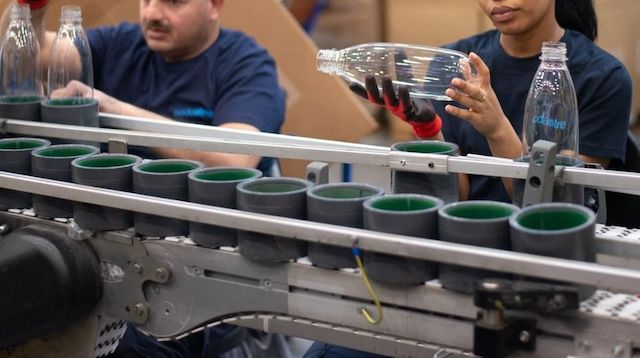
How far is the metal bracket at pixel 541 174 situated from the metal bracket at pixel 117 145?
0.73 metres

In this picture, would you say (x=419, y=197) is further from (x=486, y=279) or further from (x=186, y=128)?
(x=186, y=128)

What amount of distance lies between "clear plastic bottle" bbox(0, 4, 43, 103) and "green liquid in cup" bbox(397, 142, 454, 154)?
3.09 feet

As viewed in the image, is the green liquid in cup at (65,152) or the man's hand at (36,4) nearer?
the green liquid in cup at (65,152)

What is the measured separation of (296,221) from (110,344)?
49 cm

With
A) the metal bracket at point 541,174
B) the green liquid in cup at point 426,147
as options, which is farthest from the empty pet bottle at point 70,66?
the metal bracket at point 541,174

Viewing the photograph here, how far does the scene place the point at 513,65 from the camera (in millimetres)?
2002

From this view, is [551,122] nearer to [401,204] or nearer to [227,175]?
[401,204]

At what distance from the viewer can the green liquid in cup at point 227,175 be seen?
144 cm

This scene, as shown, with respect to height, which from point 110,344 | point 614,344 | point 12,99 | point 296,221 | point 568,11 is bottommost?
point 110,344

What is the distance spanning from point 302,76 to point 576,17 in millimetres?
1351

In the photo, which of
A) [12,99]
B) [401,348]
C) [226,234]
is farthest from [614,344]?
[12,99]

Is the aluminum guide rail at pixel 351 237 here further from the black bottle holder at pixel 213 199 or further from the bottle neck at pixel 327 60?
the bottle neck at pixel 327 60

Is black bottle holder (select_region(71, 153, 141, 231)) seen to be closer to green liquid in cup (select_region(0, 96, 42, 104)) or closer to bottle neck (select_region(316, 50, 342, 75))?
green liquid in cup (select_region(0, 96, 42, 104))

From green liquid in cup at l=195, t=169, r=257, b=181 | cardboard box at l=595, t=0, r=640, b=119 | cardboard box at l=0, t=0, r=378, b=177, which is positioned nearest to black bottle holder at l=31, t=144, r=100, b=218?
green liquid in cup at l=195, t=169, r=257, b=181
